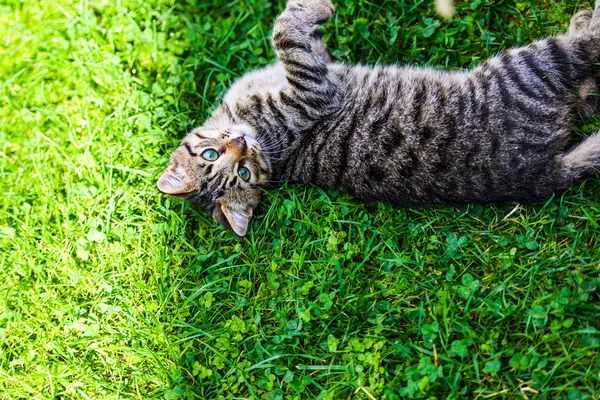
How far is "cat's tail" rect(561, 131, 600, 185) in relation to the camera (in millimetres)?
3092

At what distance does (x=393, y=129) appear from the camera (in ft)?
10.9

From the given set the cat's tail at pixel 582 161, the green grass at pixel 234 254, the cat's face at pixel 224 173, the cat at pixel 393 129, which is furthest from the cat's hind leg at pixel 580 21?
the cat's face at pixel 224 173

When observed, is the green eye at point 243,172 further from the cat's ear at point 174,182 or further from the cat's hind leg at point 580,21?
the cat's hind leg at point 580,21

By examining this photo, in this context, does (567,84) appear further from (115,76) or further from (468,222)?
(115,76)

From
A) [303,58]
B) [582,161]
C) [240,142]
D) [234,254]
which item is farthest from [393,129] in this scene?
[234,254]

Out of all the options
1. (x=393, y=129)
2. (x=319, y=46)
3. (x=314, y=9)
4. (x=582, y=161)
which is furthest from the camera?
(x=319, y=46)

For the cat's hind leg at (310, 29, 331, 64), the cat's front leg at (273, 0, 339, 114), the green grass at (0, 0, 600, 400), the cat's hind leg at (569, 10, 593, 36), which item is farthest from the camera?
the cat's hind leg at (310, 29, 331, 64)

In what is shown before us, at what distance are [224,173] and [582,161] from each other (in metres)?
2.13

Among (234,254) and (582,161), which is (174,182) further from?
(582,161)

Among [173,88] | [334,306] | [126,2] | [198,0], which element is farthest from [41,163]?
[334,306]

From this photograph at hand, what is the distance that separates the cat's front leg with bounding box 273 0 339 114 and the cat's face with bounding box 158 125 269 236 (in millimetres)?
452

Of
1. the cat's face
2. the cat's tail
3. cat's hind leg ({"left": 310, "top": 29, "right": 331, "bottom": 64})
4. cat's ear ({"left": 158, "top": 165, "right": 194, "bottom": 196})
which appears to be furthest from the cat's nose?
the cat's tail

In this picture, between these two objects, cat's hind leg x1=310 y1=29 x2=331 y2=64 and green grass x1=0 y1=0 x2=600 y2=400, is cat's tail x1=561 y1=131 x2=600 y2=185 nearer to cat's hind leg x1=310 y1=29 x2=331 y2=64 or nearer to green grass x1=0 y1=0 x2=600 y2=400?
green grass x1=0 y1=0 x2=600 y2=400

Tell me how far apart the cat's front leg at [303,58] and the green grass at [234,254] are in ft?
1.41
